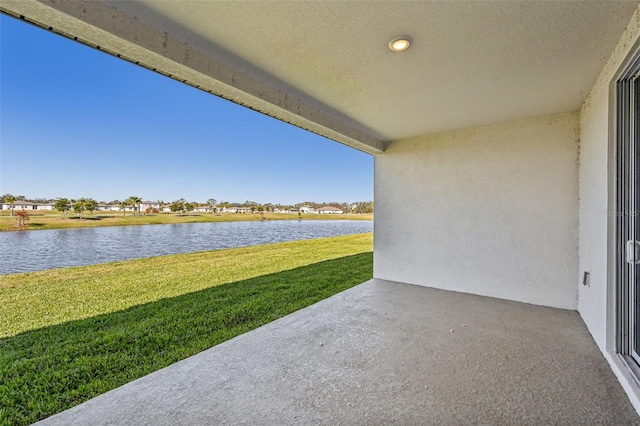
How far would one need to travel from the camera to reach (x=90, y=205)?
7.00m

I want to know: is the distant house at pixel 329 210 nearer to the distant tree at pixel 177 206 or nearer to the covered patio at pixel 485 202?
the distant tree at pixel 177 206

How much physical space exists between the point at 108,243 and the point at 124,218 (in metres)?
1.93

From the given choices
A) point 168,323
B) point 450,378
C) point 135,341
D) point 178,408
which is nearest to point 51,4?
point 178,408

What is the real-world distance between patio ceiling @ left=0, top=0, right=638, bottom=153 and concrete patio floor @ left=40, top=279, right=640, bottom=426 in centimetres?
212

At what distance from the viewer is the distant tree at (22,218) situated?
451 centimetres

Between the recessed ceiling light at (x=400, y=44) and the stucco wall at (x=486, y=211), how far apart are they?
95.2 inches

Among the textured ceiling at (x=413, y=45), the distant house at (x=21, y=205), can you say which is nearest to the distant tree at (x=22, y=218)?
the distant house at (x=21, y=205)

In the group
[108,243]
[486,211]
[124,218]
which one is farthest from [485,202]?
[124,218]

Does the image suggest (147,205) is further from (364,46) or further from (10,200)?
(364,46)

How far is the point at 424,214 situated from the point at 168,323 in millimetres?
3612

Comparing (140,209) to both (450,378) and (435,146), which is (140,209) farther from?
(450,378)

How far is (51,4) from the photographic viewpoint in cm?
130

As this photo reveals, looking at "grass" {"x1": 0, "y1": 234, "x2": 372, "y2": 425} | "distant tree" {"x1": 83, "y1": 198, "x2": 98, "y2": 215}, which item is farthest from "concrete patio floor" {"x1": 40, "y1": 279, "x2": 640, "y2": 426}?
"distant tree" {"x1": 83, "y1": 198, "x2": 98, "y2": 215}

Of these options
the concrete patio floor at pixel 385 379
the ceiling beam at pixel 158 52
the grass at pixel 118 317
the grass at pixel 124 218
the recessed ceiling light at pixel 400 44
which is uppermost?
the recessed ceiling light at pixel 400 44
